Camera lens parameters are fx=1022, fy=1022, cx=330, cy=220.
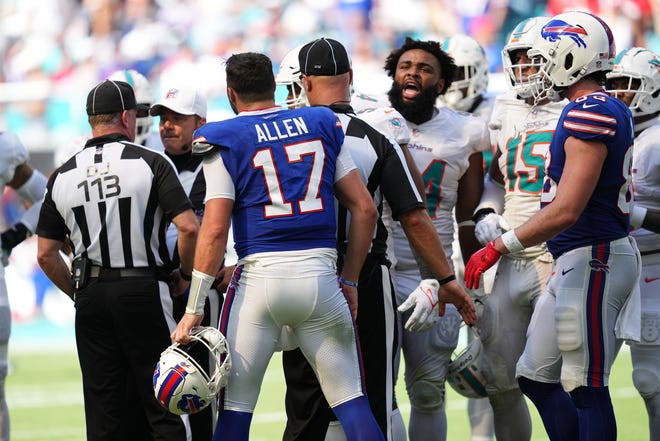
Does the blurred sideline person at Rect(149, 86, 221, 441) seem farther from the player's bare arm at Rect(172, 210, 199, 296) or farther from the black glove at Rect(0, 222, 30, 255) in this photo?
the black glove at Rect(0, 222, 30, 255)

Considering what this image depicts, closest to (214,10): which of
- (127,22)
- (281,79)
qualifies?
(127,22)

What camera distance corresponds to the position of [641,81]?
5.78 metres

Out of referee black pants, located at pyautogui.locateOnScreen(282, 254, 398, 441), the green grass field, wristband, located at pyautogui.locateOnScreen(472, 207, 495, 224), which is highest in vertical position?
wristband, located at pyautogui.locateOnScreen(472, 207, 495, 224)

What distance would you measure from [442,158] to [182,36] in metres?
11.0

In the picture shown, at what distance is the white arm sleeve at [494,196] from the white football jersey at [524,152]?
0.09m

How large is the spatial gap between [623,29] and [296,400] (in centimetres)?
1082

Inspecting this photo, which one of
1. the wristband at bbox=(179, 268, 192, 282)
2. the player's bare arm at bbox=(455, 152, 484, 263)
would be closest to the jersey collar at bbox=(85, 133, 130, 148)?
the wristband at bbox=(179, 268, 192, 282)

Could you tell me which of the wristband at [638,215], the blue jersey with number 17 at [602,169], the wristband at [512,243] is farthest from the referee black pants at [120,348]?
the wristband at [638,215]

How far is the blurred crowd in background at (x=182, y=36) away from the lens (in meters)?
14.4

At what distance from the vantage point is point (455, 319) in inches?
218

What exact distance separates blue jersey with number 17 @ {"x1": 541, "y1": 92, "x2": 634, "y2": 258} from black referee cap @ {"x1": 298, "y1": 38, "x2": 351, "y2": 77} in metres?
1.01

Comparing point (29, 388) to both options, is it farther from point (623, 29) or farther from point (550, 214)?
point (623, 29)

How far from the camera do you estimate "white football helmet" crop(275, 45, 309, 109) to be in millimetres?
5070

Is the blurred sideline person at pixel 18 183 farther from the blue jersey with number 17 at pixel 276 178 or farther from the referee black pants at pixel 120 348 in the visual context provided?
the blue jersey with number 17 at pixel 276 178
